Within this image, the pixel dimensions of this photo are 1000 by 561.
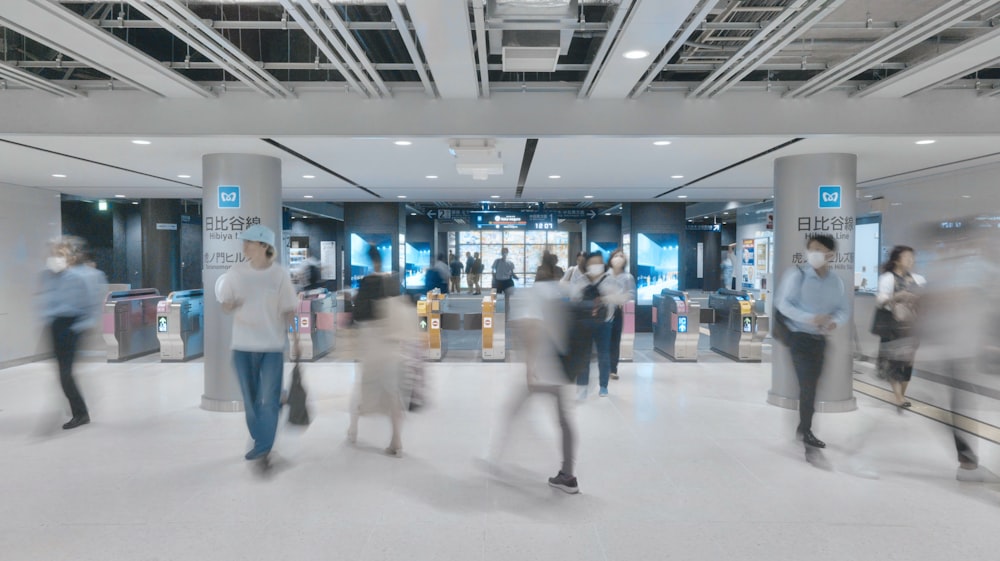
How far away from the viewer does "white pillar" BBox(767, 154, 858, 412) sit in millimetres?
6316

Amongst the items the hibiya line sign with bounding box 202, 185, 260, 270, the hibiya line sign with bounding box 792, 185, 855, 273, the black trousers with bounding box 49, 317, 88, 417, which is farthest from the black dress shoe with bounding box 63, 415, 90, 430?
the hibiya line sign with bounding box 792, 185, 855, 273

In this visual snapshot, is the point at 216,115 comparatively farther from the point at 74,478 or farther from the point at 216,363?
the point at 74,478

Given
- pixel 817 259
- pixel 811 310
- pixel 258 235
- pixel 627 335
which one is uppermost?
pixel 258 235

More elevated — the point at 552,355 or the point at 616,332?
the point at 552,355

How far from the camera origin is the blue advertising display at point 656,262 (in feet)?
42.9

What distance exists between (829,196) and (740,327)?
372 cm

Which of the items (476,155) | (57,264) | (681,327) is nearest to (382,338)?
(476,155)

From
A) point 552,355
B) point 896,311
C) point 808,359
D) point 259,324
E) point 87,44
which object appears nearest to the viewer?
point 87,44

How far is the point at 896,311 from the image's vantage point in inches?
227

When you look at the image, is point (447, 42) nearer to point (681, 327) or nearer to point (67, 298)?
point (67, 298)

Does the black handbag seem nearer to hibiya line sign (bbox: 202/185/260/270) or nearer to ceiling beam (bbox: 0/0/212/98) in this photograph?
hibiya line sign (bbox: 202/185/260/270)

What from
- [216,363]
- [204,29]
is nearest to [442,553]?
[204,29]

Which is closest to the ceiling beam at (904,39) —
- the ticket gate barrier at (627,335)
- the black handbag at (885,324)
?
the black handbag at (885,324)

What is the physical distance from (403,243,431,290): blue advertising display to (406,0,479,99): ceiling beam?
12725 millimetres
